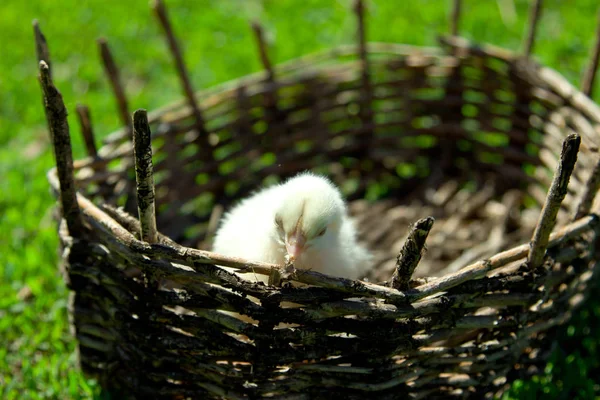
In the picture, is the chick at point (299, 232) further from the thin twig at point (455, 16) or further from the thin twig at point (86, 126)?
the thin twig at point (455, 16)

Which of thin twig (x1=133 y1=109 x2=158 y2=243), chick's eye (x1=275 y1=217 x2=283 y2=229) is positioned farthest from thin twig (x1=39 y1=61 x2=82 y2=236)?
chick's eye (x1=275 y1=217 x2=283 y2=229)

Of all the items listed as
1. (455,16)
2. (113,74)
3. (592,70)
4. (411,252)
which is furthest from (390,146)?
(411,252)

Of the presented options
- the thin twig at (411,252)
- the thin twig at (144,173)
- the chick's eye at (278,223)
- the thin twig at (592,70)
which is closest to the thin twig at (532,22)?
the thin twig at (592,70)

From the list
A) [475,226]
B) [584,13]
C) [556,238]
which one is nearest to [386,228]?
[475,226]

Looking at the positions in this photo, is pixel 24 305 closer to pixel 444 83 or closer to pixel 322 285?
pixel 322 285

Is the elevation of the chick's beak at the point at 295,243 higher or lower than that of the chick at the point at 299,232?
lower

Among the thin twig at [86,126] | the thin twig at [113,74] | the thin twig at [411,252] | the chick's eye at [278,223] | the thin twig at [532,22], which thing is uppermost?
the thin twig at [532,22]

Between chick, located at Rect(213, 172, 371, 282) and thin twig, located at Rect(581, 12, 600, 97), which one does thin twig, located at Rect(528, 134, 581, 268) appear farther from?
thin twig, located at Rect(581, 12, 600, 97)
